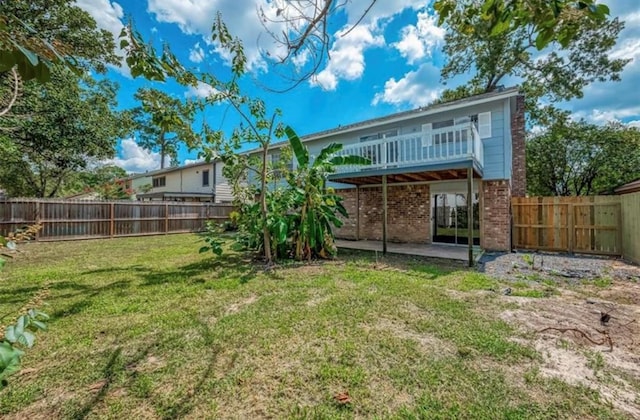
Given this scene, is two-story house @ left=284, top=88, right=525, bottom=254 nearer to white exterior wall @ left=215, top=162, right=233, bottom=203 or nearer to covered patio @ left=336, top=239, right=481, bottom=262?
covered patio @ left=336, top=239, right=481, bottom=262

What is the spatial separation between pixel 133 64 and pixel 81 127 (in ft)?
42.1

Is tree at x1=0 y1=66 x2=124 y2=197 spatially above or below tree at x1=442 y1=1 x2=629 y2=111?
below

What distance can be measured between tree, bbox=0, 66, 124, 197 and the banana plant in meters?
7.62

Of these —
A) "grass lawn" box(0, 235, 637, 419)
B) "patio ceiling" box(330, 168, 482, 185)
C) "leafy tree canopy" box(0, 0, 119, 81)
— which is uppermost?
"leafy tree canopy" box(0, 0, 119, 81)

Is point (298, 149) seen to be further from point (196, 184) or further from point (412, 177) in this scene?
point (196, 184)

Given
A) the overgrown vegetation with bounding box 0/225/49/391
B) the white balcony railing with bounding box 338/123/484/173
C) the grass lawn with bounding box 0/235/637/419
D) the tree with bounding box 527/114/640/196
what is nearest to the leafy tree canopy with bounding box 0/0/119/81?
the grass lawn with bounding box 0/235/637/419

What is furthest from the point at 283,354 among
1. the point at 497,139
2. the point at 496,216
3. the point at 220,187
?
the point at 220,187

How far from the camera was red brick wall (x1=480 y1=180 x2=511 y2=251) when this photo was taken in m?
10.1

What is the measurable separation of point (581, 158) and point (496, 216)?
600 inches

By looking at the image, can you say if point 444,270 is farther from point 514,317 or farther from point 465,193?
point 465,193

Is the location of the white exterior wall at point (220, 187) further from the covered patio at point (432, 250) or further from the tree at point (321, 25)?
the tree at point (321, 25)

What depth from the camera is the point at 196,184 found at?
24344 millimetres

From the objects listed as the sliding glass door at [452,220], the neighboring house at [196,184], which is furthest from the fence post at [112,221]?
the sliding glass door at [452,220]

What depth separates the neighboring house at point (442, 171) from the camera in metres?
9.52
